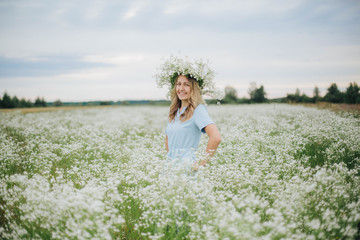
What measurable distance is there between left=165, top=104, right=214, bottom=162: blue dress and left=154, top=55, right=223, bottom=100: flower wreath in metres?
0.69

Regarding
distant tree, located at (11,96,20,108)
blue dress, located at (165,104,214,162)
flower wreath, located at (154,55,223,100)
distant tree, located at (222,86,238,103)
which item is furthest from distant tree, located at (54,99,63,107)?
blue dress, located at (165,104,214,162)

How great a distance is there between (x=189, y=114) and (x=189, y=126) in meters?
0.22

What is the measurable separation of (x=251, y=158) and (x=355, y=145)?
310 cm

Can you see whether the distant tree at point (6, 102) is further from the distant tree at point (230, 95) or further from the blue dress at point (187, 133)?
the blue dress at point (187, 133)

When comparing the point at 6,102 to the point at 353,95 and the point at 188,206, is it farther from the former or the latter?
the point at 188,206

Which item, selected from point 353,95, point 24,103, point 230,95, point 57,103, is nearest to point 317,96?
point 353,95

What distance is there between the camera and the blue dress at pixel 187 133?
389 centimetres

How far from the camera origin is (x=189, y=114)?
4.04 meters

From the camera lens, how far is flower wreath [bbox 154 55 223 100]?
4.33 metres

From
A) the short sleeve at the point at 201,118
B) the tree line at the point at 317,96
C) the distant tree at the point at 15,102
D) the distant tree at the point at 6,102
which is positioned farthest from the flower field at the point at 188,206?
the distant tree at the point at 15,102

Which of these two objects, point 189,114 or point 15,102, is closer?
point 189,114

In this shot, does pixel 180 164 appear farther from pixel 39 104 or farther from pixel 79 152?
pixel 39 104

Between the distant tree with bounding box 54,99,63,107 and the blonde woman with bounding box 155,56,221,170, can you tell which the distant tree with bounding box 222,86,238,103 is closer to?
the distant tree with bounding box 54,99,63,107

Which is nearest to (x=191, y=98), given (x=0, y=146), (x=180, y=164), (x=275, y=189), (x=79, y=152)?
(x=180, y=164)
